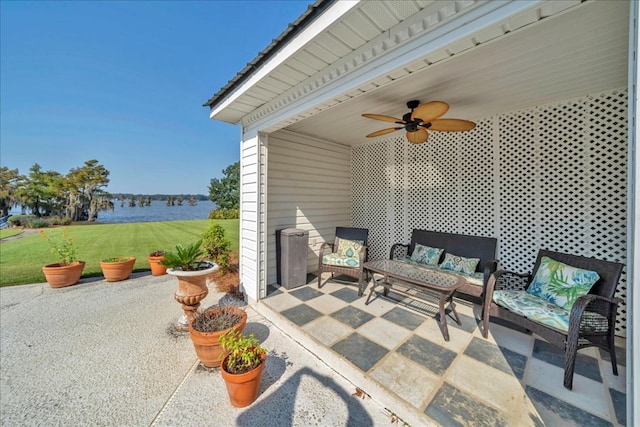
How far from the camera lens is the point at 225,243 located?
15.5ft

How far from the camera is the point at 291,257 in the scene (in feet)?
13.3

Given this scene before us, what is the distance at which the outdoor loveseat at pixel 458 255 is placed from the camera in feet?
10.7

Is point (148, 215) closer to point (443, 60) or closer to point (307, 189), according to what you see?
point (307, 189)

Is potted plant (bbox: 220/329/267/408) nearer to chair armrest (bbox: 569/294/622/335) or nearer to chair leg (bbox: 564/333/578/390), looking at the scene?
chair leg (bbox: 564/333/578/390)

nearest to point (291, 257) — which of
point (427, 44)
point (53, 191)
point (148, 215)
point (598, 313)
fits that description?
point (427, 44)

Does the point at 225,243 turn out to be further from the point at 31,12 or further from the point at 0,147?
the point at 0,147

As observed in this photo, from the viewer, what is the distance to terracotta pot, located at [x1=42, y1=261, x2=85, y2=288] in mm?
4184

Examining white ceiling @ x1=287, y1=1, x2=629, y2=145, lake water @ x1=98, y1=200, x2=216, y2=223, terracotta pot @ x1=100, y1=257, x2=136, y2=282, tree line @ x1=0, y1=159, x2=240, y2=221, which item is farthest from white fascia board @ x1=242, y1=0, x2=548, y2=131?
tree line @ x1=0, y1=159, x2=240, y2=221

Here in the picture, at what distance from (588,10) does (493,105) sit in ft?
5.99

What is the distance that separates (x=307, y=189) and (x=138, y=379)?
370 centimetres

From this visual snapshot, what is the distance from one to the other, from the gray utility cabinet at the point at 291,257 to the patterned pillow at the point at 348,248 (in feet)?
2.54

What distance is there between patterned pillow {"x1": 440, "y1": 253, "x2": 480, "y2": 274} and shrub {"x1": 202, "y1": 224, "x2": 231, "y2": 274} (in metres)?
4.16

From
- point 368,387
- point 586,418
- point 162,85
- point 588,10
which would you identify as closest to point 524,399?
point 586,418

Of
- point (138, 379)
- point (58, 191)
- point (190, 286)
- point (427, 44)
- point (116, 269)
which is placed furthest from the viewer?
point (58, 191)
